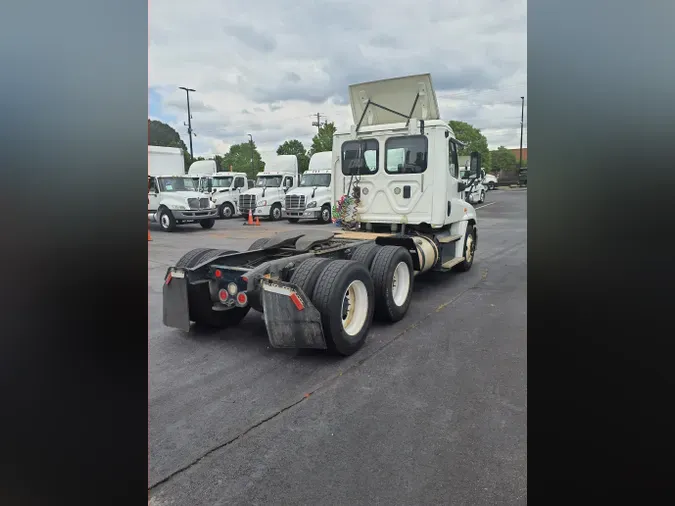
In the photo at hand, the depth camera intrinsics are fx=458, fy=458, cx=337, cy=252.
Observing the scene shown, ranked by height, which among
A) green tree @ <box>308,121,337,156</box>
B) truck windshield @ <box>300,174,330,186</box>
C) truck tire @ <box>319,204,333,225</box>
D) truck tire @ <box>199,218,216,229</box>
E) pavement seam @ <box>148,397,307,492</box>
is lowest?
pavement seam @ <box>148,397,307,492</box>

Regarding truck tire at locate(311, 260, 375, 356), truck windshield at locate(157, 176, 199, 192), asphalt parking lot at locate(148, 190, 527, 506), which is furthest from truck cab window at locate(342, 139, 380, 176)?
truck windshield at locate(157, 176, 199, 192)

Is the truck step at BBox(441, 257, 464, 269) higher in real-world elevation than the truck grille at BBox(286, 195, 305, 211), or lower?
lower

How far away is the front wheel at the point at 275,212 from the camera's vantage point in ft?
75.9

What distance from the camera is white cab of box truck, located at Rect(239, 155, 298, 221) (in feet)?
74.8

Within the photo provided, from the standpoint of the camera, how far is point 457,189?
335 inches

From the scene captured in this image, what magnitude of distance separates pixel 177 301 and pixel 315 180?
56.5ft

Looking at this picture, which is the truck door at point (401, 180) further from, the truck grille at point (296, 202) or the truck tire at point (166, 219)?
the truck tire at point (166, 219)

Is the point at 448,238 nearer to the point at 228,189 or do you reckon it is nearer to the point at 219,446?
the point at 219,446

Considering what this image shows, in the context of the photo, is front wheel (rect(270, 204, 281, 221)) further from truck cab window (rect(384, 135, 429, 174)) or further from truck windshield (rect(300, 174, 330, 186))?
truck cab window (rect(384, 135, 429, 174))

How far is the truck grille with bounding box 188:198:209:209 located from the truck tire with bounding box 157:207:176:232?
890mm

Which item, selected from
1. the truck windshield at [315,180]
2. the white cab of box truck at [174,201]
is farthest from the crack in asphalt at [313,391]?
the truck windshield at [315,180]
